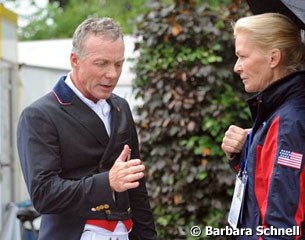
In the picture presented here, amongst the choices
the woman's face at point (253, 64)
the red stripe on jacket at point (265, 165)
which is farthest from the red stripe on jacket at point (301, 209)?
the woman's face at point (253, 64)

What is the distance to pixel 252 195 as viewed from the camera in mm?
2355

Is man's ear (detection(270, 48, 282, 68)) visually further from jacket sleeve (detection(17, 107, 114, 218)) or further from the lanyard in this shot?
jacket sleeve (detection(17, 107, 114, 218))

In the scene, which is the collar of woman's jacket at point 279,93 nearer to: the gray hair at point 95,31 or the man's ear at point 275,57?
the man's ear at point 275,57

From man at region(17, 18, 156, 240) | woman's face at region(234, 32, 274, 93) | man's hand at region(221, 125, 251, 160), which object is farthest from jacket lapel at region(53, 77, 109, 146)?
woman's face at region(234, 32, 274, 93)

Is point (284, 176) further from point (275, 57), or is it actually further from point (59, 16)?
point (59, 16)

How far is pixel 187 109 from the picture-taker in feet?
16.2

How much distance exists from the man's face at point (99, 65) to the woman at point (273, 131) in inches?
20.4

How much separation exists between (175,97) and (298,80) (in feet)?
8.57

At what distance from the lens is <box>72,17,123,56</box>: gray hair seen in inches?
103

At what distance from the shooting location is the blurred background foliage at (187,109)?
16.1 feet

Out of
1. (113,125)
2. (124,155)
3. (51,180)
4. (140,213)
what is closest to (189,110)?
(140,213)

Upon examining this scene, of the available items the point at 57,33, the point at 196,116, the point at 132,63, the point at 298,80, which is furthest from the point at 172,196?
the point at 57,33

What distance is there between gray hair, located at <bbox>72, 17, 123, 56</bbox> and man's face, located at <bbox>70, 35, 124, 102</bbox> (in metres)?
0.02

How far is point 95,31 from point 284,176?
39.4 inches
